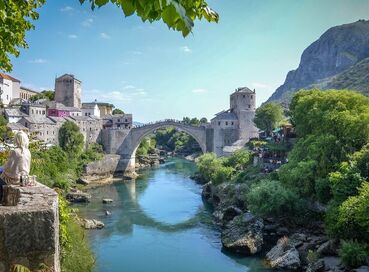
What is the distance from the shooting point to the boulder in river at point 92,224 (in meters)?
22.6

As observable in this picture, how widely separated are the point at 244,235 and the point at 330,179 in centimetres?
498

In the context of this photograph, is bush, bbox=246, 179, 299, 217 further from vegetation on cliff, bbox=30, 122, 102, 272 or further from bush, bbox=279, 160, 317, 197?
vegetation on cliff, bbox=30, 122, 102, 272

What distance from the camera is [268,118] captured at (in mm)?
44969

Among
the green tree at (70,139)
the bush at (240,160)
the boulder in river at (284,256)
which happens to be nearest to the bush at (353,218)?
the boulder in river at (284,256)

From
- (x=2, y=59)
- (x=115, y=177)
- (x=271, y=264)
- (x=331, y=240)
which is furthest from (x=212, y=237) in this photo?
(x=115, y=177)

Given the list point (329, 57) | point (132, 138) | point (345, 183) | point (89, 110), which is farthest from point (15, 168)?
point (329, 57)

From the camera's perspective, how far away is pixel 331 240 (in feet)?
52.7

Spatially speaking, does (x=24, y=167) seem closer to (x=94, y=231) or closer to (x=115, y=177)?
(x=94, y=231)

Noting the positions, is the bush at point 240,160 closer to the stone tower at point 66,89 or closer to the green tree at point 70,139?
the green tree at point 70,139

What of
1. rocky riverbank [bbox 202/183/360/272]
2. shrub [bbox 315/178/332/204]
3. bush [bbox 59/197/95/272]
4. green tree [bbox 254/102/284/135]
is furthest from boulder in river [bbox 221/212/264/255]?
green tree [bbox 254/102/284/135]

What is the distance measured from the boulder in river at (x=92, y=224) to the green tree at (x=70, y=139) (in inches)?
750

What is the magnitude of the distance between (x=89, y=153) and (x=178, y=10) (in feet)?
144

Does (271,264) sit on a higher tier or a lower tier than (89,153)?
lower

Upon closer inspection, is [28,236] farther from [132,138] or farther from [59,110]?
[59,110]
